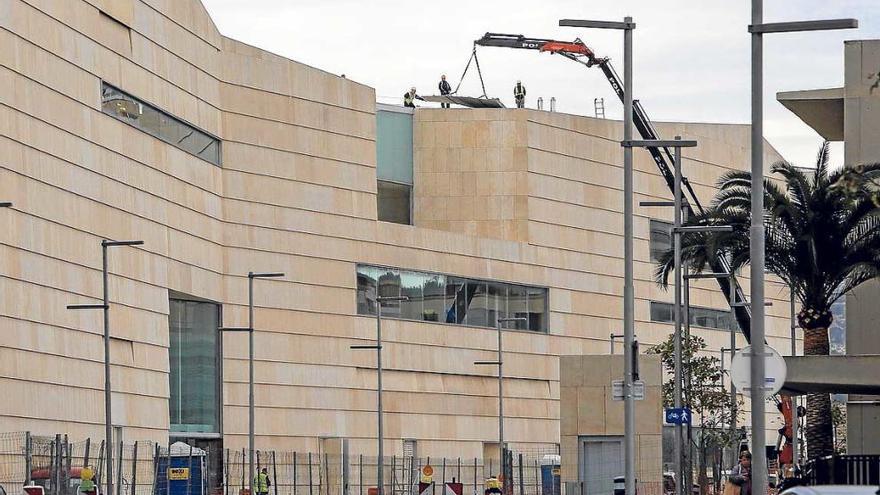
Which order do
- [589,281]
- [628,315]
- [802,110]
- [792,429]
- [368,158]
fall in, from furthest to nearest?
[589,281], [368,158], [792,429], [802,110], [628,315]

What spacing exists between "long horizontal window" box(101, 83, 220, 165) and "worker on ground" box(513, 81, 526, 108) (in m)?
24.0

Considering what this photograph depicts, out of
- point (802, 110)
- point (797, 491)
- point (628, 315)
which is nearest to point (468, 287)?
point (802, 110)

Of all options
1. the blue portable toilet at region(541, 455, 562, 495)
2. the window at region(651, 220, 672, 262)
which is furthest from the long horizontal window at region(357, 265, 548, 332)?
the blue portable toilet at region(541, 455, 562, 495)

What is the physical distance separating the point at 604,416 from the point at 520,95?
152ft

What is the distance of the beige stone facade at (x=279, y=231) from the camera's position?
61188 mm

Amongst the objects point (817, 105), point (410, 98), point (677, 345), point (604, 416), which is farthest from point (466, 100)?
point (817, 105)

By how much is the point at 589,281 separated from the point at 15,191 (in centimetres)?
4274

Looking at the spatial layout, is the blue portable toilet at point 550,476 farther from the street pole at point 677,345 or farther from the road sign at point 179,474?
the street pole at point 677,345

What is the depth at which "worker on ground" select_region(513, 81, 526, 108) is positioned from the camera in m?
97.2

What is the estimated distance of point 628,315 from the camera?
37844 mm

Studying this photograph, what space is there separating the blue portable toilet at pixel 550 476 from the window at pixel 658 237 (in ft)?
74.5

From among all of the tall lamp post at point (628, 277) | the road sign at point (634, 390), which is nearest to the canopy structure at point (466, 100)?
the tall lamp post at point (628, 277)

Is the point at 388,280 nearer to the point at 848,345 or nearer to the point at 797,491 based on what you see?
the point at 848,345

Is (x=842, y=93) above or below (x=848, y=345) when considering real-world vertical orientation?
above
